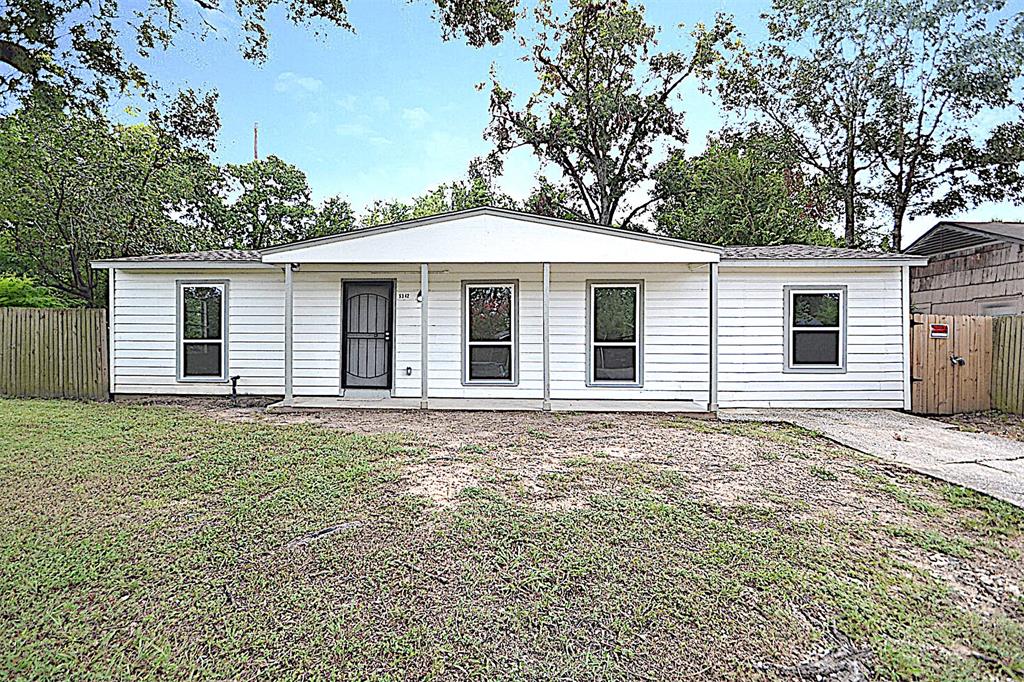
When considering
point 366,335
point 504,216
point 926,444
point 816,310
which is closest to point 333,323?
point 366,335

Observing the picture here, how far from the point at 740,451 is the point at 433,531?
11.9 ft

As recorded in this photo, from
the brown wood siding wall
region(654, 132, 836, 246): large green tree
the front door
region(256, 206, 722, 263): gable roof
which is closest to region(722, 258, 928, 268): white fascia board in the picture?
region(256, 206, 722, 263): gable roof

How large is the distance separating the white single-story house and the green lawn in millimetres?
4507

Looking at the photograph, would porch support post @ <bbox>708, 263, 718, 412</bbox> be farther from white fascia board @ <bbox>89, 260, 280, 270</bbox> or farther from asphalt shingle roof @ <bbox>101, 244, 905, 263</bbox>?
white fascia board @ <bbox>89, 260, 280, 270</bbox>

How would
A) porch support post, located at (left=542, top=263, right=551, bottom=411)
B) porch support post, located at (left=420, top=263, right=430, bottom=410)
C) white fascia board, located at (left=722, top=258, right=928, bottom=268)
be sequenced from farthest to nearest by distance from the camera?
white fascia board, located at (left=722, top=258, right=928, bottom=268), porch support post, located at (left=420, top=263, right=430, bottom=410), porch support post, located at (left=542, top=263, right=551, bottom=411)

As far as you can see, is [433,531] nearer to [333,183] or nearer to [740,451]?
[740,451]

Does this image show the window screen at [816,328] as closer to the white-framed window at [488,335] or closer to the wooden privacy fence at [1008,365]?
the wooden privacy fence at [1008,365]

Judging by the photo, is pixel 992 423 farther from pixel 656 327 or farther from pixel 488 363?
pixel 488 363

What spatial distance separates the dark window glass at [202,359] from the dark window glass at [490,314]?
4.17 m

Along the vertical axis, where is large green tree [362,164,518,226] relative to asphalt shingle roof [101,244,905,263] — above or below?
above

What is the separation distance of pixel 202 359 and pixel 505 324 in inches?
197

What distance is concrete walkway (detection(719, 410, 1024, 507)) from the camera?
5246 millimetres

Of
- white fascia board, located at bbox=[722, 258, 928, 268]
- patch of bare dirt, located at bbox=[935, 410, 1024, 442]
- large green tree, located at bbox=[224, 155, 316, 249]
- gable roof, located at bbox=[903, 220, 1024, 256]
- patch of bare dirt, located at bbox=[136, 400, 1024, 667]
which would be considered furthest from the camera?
large green tree, located at bbox=[224, 155, 316, 249]

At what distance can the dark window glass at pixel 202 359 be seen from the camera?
1020 centimetres
